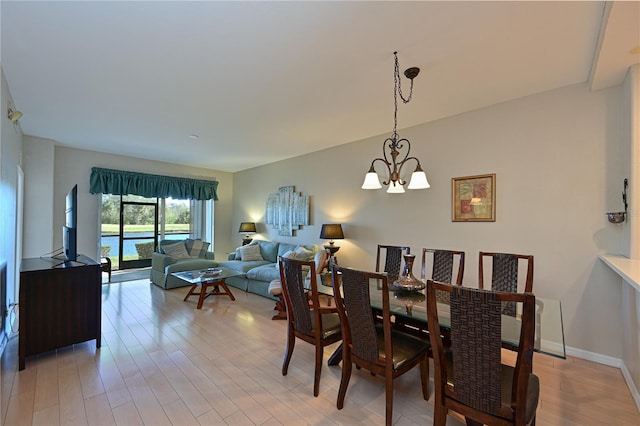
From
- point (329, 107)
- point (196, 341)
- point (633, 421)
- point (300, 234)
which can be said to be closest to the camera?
point (633, 421)

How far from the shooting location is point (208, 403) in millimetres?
2004

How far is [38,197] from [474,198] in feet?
21.1

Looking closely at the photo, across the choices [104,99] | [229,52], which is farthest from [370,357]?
[104,99]

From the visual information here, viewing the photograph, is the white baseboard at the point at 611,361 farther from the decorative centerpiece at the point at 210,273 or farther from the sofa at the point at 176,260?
the sofa at the point at 176,260

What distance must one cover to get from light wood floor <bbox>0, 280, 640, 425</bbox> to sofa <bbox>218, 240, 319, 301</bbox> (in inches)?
57.8

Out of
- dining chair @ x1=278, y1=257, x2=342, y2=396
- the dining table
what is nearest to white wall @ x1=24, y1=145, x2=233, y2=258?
dining chair @ x1=278, y1=257, x2=342, y2=396

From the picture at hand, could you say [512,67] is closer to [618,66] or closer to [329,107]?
[618,66]

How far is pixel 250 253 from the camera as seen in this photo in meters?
5.82

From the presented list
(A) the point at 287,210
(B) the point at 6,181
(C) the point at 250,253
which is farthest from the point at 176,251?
(B) the point at 6,181

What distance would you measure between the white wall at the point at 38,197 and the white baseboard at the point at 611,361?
7.16m

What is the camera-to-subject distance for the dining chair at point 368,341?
176cm

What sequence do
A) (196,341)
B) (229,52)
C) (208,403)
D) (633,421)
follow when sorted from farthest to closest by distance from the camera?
(196,341), (229,52), (208,403), (633,421)

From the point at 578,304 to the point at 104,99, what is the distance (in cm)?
525

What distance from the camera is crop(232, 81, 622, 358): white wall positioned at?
2602 millimetres
